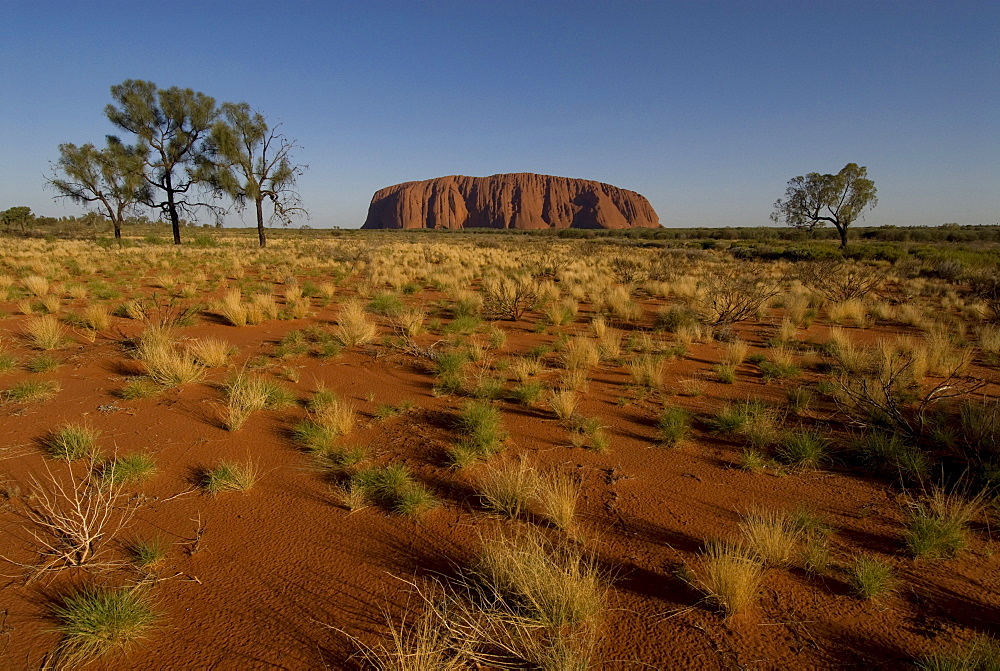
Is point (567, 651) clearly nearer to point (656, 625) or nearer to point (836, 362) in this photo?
point (656, 625)

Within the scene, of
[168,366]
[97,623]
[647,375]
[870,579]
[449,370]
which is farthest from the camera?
[449,370]

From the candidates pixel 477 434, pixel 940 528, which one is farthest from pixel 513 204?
pixel 940 528

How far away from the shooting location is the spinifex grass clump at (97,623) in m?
2.33

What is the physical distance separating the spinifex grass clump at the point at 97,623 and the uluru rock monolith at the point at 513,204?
6096 inches

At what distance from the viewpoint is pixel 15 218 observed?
44625 mm

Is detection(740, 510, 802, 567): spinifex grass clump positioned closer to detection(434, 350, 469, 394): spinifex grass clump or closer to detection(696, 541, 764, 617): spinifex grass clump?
detection(696, 541, 764, 617): spinifex grass clump

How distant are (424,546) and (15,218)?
211ft

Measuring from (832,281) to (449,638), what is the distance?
56.3 feet

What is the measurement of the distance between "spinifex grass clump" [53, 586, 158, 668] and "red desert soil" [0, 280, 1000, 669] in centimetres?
8

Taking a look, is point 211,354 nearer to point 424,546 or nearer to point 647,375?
point 424,546

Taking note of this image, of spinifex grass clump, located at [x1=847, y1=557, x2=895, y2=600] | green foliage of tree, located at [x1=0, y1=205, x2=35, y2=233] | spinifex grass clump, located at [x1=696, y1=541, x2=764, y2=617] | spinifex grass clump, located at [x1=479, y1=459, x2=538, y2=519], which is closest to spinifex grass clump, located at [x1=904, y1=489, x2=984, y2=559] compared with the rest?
spinifex grass clump, located at [x1=847, y1=557, x2=895, y2=600]

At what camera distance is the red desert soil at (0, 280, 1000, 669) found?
7.82ft

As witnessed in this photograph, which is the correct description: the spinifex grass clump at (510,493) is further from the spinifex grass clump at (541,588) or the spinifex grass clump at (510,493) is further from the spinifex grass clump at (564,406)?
the spinifex grass clump at (564,406)

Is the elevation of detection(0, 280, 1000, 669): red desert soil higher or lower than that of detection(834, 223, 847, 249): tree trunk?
lower
